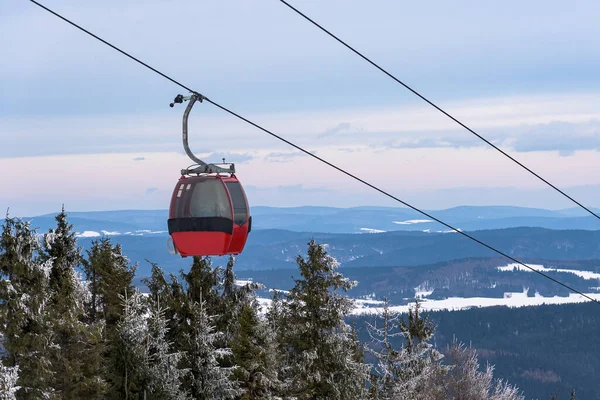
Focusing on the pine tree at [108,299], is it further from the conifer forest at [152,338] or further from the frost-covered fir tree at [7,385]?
the frost-covered fir tree at [7,385]

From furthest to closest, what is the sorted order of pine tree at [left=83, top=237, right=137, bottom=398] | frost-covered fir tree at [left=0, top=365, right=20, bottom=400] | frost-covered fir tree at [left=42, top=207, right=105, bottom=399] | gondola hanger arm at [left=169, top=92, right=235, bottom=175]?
pine tree at [left=83, top=237, right=137, bottom=398] → frost-covered fir tree at [left=42, top=207, right=105, bottom=399] → frost-covered fir tree at [left=0, top=365, right=20, bottom=400] → gondola hanger arm at [left=169, top=92, right=235, bottom=175]

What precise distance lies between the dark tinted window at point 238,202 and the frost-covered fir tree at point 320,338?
84.4 ft

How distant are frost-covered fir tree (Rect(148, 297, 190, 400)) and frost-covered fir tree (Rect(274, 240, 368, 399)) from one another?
5.18 meters

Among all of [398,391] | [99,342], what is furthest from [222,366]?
[398,391]

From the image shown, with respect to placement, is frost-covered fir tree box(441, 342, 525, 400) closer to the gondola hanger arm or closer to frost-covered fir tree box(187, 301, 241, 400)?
frost-covered fir tree box(187, 301, 241, 400)

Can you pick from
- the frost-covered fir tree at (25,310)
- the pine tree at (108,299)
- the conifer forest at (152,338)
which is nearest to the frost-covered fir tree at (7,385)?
the frost-covered fir tree at (25,310)

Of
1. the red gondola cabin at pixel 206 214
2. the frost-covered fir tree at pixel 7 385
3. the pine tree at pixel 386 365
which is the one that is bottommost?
the pine tree at pixel 386 365

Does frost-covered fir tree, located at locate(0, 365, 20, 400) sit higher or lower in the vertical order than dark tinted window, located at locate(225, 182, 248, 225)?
lower

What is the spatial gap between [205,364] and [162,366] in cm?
253

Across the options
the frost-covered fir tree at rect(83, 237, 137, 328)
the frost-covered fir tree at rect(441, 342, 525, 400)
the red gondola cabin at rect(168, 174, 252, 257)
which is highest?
the red gondola cabin at rect(168, 174, 252, 257)

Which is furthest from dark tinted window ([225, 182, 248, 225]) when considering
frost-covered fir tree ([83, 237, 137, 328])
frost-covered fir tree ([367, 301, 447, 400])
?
frost-covered fir tree ([367, 301, 447, 400])

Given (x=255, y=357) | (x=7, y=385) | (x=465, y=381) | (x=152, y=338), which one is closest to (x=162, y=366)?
(x=152, y=338)

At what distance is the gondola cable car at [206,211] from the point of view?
16.4m

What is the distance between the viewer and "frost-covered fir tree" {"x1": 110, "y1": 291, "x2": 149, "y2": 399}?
4094 cm
